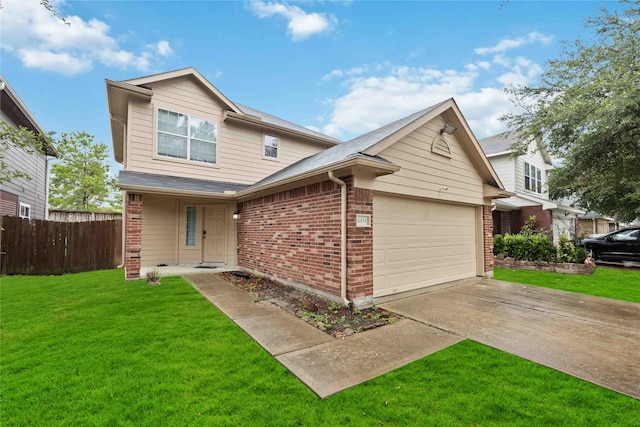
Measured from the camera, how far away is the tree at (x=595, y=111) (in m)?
8.90

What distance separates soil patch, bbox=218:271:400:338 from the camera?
4457 millimetres

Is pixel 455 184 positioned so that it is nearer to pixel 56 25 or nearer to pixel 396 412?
pixel 396 412

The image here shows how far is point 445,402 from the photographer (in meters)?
2.57

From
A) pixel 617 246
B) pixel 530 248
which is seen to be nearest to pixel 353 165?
pixel 530 248

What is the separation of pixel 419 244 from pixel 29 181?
16.2 meters

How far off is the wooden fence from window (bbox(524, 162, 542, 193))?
67.3ft

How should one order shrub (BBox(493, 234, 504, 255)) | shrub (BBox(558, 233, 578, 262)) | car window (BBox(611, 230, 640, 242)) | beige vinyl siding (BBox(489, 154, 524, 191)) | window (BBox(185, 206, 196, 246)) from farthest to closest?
beige vinyl siding (BBox(489, 154, 524, 191)) < car window (BBox(611, 230, 640, 242)) < shrub (BBox(493, 234, 504, 255)) < window (BBox(185, 206, 196, 246)) < shrub (BBox(558, 233, 578, 262))

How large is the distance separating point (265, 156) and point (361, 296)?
8.44 metres

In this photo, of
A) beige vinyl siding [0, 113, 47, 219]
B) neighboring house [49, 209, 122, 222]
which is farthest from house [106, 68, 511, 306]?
neighboring house [49, 209, 122, 222]

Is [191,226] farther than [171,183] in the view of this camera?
Yes

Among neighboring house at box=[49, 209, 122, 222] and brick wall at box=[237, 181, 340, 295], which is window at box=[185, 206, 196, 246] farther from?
neighboring house at box=[49, 209, 122, 222]

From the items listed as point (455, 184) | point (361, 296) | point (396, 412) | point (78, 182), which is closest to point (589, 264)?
point (455, 184)

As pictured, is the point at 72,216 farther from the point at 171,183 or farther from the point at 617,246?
the point at 617,246

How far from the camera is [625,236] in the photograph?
1205cm
